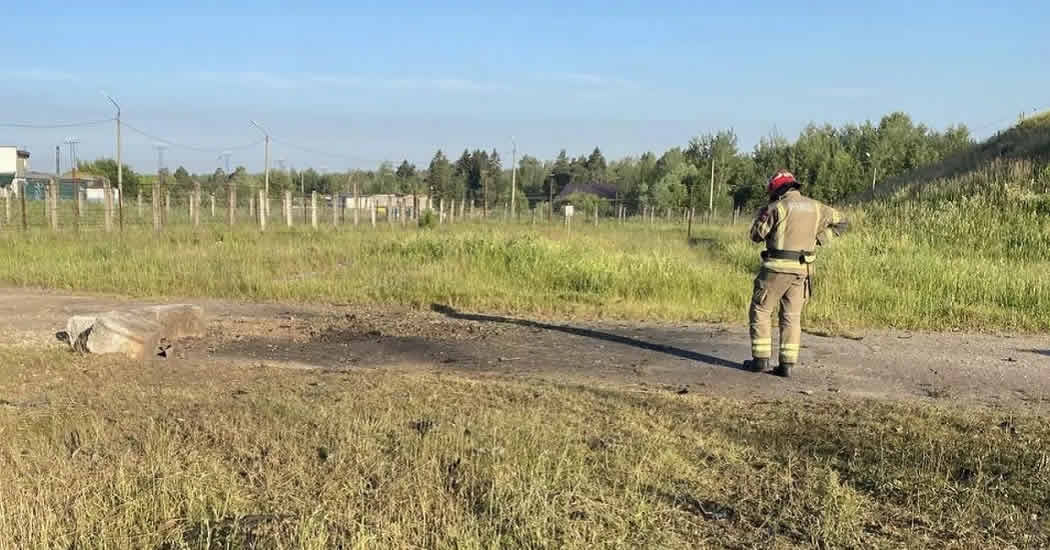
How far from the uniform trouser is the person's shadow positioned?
0.32 metres

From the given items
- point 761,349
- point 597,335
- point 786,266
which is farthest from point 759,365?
point 597,335

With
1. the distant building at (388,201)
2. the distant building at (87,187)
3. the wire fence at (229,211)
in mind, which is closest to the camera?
the wire fence at (229,211)

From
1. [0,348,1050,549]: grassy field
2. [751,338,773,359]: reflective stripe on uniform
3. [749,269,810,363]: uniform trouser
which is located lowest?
[0,348,1050,549]: grassy field

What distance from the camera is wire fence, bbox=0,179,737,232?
22.7m

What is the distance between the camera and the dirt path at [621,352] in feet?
19.6

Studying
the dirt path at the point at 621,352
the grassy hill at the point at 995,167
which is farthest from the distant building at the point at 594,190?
the dirt path at the point at 621,352

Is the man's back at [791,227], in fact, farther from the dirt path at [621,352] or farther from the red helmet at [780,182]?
the dirt path at [621,352]

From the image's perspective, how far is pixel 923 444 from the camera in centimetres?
423

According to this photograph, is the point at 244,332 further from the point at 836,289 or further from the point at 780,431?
the point at 836,289

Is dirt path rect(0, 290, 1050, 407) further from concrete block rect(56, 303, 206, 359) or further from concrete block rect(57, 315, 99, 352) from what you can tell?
concrete block rect(57, 315, 99, 352)

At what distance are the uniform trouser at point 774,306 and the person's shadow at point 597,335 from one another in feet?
1.06

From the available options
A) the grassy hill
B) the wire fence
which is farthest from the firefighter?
the wire fence

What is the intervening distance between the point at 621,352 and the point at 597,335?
3.02 ft

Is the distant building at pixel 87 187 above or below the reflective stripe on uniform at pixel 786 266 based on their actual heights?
above
